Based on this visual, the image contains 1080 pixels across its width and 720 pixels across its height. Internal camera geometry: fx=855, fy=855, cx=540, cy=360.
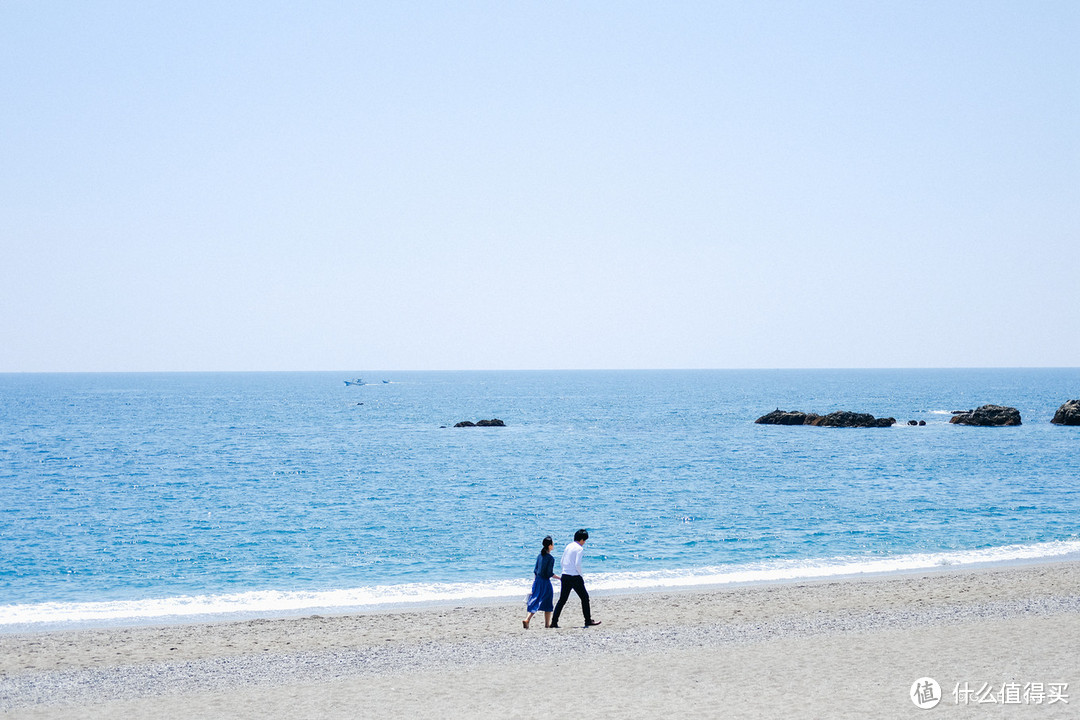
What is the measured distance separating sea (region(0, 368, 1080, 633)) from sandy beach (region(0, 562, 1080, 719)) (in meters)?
4.12

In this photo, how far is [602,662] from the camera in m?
14.6

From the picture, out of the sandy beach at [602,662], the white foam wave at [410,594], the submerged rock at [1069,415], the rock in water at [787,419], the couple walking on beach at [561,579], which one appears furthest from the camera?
the rock in water at [787,419]

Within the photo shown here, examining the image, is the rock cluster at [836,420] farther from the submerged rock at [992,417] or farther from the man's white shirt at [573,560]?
the man's white shirt at [573,560]

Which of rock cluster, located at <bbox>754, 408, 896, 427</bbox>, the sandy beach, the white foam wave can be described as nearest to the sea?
the white foam wave

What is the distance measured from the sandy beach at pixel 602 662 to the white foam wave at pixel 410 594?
2339 millimetres

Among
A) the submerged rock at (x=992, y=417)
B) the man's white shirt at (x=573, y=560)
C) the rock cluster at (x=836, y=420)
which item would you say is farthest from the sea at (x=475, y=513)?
the man's white shirt at (x=573, y=560)

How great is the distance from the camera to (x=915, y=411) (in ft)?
384

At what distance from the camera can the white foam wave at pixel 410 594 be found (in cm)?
2178

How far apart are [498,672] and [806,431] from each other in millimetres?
78255

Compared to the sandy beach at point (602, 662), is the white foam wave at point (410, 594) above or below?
below

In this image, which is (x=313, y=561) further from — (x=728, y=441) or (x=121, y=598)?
(x=728, y=441)

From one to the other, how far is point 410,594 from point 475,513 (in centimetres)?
1540

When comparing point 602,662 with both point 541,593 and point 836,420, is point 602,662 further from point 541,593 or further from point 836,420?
point 836,420

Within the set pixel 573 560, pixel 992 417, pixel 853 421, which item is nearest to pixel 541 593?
pixel 573 560
